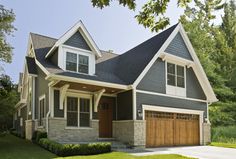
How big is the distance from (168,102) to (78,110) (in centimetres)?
577

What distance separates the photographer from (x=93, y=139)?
14820 mm

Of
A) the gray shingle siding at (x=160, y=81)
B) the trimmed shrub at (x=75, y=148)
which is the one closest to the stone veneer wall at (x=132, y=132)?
the gray shingle siding at (x=160, y=81)

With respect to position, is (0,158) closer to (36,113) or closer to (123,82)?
(36,113)

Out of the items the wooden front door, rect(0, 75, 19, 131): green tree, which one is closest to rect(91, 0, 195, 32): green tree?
the wooden front door

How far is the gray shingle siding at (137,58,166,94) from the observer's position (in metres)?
15.7

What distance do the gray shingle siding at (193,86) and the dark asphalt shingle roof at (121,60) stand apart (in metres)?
3.24

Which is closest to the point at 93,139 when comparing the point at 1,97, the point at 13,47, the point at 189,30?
the point at 1,97

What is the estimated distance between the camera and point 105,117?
16.1m

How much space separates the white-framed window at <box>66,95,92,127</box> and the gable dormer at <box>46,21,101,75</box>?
1597 millimetres

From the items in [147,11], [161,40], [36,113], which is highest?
[161,40]

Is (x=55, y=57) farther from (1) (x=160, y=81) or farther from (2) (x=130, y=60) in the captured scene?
(1) (x=160, y=81)

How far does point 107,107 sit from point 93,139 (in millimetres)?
2275

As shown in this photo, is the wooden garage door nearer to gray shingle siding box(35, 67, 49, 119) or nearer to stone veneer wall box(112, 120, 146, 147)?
stone veneer wall box(112, 120, 146, 147)

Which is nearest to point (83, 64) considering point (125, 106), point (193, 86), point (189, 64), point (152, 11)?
point (125, 106)
